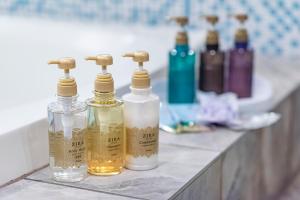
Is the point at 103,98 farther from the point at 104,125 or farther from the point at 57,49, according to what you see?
the point at 57,49

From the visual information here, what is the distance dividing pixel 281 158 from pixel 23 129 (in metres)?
0.78

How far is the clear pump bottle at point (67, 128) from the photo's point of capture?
100 centimetres

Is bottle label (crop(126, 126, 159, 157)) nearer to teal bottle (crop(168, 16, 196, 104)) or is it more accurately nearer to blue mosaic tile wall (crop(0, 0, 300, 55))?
teal bottle (crop(168, 16, 196, 104))

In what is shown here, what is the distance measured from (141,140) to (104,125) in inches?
2.8

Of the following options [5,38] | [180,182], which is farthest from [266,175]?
[5,38]

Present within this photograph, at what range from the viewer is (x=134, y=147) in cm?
107

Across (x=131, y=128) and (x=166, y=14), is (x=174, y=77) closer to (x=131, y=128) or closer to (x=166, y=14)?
(x=131, y=128)

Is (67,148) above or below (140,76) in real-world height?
below

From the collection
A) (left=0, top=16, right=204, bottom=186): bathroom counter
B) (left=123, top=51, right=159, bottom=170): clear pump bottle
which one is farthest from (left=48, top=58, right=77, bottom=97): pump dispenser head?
(left=0, top=16, right=204, bottom=186): bathroom counter

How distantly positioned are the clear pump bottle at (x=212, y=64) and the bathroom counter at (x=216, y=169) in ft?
0.47

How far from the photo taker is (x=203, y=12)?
6.49 ft

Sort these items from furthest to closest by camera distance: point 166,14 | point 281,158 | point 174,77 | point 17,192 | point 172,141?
1. point 166,14
2. point 281,158
3. point 174,77
4. point 172,141
5. point 17,192

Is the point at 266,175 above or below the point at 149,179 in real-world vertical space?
below

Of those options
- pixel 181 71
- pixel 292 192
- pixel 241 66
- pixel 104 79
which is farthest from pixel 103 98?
pixel 292 192
